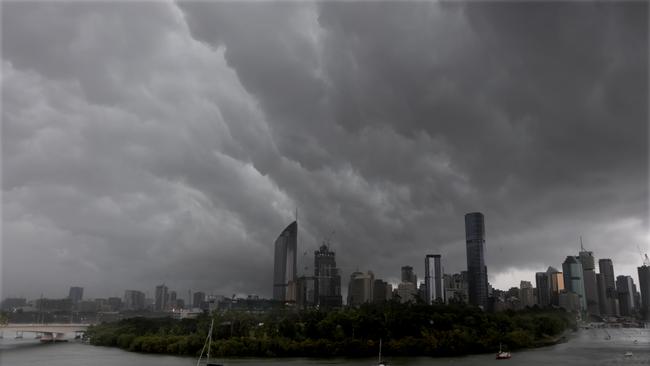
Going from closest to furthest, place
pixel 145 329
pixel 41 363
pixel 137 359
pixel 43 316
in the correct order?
1. pixel 41 363
2. pixel 137 359
3. pixel 145 329
4. pixel 43 316

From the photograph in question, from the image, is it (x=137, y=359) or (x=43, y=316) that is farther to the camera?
(x=43, y=316)

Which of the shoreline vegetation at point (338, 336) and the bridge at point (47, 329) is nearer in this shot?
the shoreline vegetation at point (338, 336)

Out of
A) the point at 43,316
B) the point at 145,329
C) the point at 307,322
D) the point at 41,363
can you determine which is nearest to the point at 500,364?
the point at 307,322

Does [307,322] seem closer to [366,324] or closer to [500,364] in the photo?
[366,324]

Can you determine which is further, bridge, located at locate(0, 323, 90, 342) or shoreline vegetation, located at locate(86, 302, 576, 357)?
bridge, located at locate(0, 323, 90, 342)

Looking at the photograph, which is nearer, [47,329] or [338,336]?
[338,336]

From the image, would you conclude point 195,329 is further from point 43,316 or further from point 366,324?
point 43,316

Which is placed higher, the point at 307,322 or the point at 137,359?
the point at 307,322

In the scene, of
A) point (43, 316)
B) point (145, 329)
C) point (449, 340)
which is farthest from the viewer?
point (43, 316)
